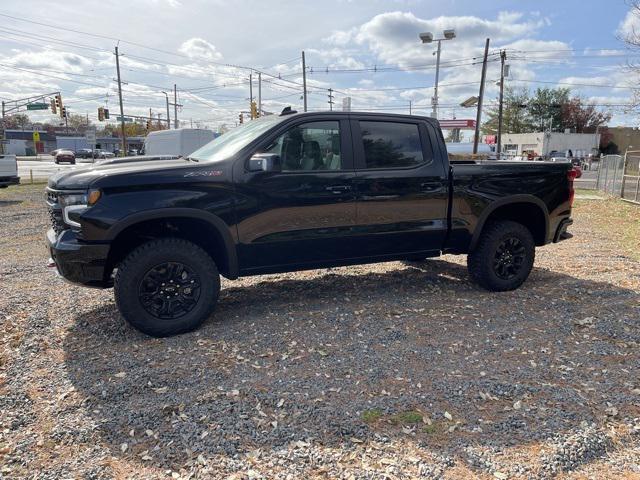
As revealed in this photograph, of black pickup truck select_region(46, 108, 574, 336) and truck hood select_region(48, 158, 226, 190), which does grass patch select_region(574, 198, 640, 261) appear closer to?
black pickup truck select_region(46, 108, 574, 336)

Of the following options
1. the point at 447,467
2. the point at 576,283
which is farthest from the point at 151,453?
the point at 576,283

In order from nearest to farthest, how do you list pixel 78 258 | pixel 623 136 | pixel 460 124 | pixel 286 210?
pixel 78 258 < pixel 286 210 < pixel 460 124 < pixel 623 136

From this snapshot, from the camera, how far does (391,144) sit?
4.81 metres

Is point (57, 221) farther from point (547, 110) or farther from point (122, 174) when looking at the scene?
point (547, 110)

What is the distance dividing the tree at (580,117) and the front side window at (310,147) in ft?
277

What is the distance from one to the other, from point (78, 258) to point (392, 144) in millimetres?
3056

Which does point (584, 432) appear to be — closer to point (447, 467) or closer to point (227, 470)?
point (447, 467)

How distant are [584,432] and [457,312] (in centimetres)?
195

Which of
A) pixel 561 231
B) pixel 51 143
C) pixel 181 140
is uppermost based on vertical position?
pixel 51 143

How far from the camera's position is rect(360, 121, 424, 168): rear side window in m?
4.66

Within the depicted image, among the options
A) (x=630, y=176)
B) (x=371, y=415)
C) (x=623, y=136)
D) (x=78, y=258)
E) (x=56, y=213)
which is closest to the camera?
(x=371, y=415)

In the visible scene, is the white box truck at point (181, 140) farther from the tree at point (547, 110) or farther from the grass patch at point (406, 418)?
the tree at point (547, 110)

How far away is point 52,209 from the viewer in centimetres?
395

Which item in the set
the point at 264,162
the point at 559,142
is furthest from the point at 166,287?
the point at 559,142
